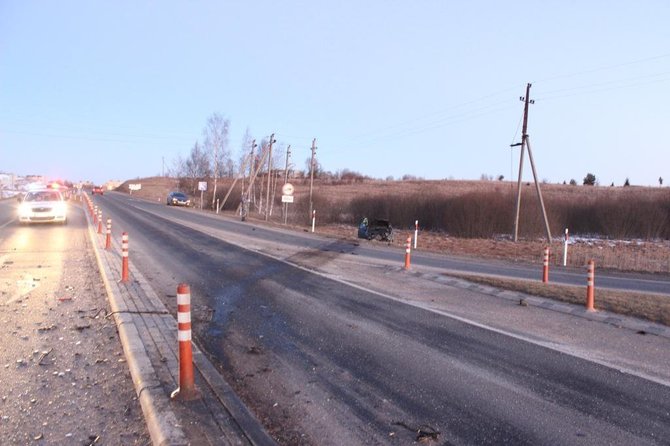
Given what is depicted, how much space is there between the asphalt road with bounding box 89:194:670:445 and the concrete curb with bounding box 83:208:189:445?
803 mm

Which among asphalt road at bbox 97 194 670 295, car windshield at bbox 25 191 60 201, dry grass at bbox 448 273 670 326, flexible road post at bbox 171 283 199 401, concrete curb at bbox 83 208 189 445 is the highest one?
car windshield at bbox 25 191 60 201

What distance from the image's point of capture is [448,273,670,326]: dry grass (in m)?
10.2

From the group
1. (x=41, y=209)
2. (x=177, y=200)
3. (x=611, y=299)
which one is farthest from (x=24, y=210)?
(x=177, y=200)

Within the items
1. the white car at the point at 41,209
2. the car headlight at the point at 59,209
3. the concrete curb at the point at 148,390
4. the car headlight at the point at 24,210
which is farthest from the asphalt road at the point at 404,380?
the car headlight at the point at 24,210

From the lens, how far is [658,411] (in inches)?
210

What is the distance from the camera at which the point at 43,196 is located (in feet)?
92.7

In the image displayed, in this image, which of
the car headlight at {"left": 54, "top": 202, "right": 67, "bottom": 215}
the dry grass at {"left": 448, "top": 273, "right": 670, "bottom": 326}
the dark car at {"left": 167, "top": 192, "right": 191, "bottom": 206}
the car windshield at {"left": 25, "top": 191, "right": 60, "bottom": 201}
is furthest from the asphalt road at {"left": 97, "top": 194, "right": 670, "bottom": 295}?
the dark car at {"left": 167, "top": 192, "right": 191, "bottom": 206}

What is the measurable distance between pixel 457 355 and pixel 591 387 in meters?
1.63

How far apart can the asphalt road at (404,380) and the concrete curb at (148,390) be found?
0.80 meters

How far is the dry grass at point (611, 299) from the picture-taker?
400 inches

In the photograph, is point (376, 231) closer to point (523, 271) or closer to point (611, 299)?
point (523, 271)

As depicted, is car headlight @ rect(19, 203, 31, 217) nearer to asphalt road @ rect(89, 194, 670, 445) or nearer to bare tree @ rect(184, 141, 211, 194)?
asphalt road @ rect(89, 194, 670, 445)

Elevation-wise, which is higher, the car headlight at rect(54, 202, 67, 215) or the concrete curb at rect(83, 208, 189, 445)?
the car headlight at rect(54, 202, 67, 215)

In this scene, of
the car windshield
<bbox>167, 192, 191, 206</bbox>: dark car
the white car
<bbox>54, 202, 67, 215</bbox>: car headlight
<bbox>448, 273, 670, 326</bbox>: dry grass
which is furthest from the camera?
<bbox>167, 192, 191, 206</bbox>: dark car
